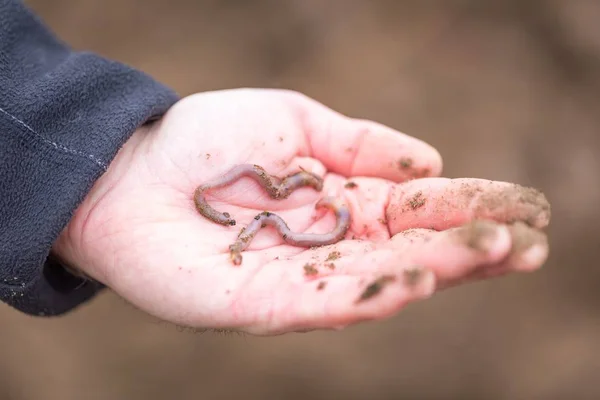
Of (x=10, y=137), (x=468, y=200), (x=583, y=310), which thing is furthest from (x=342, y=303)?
(x=583, y=310)

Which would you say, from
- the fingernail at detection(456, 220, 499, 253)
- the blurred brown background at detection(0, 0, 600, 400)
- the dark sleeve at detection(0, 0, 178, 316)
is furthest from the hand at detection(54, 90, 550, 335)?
the blurred brown background at detection(0, 0, 600, 400)

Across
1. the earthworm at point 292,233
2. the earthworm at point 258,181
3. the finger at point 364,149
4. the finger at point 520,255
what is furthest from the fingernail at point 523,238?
the earthworm at point 258,181

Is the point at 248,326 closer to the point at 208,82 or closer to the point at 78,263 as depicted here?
the point at 78,263

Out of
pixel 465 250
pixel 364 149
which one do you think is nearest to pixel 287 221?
pixel 364 149

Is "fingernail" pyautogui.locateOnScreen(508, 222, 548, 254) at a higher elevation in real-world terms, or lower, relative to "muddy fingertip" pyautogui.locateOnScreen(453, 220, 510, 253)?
higher

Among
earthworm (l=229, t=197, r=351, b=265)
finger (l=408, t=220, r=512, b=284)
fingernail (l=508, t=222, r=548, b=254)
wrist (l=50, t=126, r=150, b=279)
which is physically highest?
fingernail (l=508, t=222, r=548, b=254)

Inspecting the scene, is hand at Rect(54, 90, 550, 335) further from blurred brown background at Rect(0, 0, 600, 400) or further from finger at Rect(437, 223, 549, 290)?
blurred brown background at Rect(0, 0, 600, 400)
